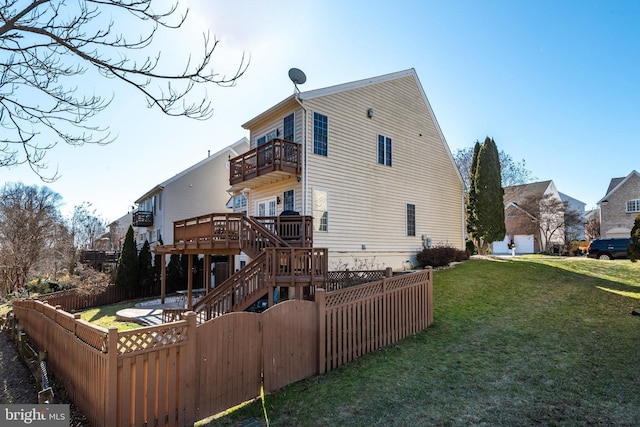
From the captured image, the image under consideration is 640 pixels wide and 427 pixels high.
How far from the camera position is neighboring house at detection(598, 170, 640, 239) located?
31.0 meters

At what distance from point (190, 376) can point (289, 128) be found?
1221cm

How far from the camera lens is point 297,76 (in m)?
15.3

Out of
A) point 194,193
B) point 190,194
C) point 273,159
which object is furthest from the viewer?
point 194,193

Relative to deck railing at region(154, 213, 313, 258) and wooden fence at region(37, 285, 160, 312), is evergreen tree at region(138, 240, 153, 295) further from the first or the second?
deck railing at region(154, 213, 313, 258)

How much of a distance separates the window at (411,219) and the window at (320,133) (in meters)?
6.25

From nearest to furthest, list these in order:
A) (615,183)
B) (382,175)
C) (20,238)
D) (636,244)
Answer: (636,244)
(382,175)
(20,238)
(615,183)

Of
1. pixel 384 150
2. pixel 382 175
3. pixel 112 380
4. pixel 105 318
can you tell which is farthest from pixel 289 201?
pixel 112 380

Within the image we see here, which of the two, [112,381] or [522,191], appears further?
[522,191]

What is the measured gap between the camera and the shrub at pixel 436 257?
57.7ft

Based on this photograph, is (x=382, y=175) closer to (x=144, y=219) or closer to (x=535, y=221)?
(x=144, y=219)

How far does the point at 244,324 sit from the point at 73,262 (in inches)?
1132

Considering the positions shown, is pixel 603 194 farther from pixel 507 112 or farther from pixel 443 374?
pixel 443 374

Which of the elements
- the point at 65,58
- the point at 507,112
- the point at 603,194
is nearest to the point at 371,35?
the point at 65,58

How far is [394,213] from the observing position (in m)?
17.5
